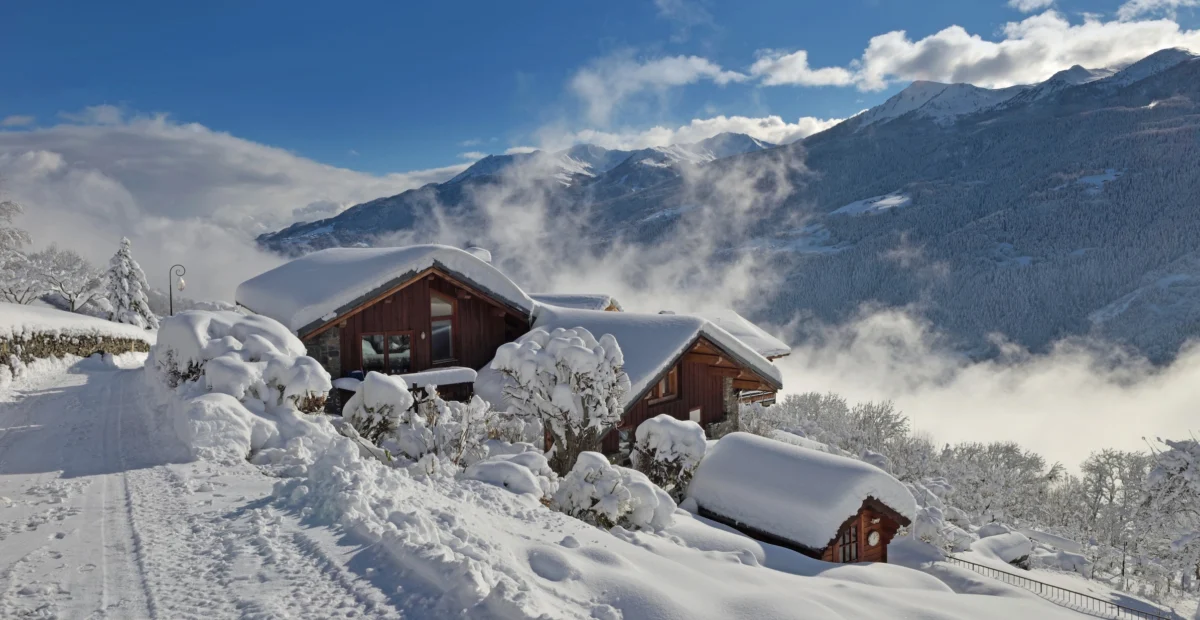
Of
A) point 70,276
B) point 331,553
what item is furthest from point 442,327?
point 70,276

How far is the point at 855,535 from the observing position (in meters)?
14.0

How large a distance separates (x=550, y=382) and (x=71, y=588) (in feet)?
26.0

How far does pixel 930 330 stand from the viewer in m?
159

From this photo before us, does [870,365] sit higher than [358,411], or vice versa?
[358,411]

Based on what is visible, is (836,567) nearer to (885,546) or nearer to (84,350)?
(885,546)

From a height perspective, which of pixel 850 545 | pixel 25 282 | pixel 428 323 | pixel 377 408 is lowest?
pixel 850 545

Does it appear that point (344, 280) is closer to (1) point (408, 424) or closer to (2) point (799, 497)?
(1) point (408, 424)

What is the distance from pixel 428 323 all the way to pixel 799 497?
1032 centimetres

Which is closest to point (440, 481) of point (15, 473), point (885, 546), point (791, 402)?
point (15, 473)

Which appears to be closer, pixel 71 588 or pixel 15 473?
pixel 71 588

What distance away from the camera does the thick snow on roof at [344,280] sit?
15.0 meters

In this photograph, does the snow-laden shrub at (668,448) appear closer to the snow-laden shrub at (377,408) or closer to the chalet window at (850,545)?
the chalet window at (850,545)

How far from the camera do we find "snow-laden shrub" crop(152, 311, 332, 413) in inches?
414

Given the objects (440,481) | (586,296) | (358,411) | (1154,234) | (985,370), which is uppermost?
(1154,234)
